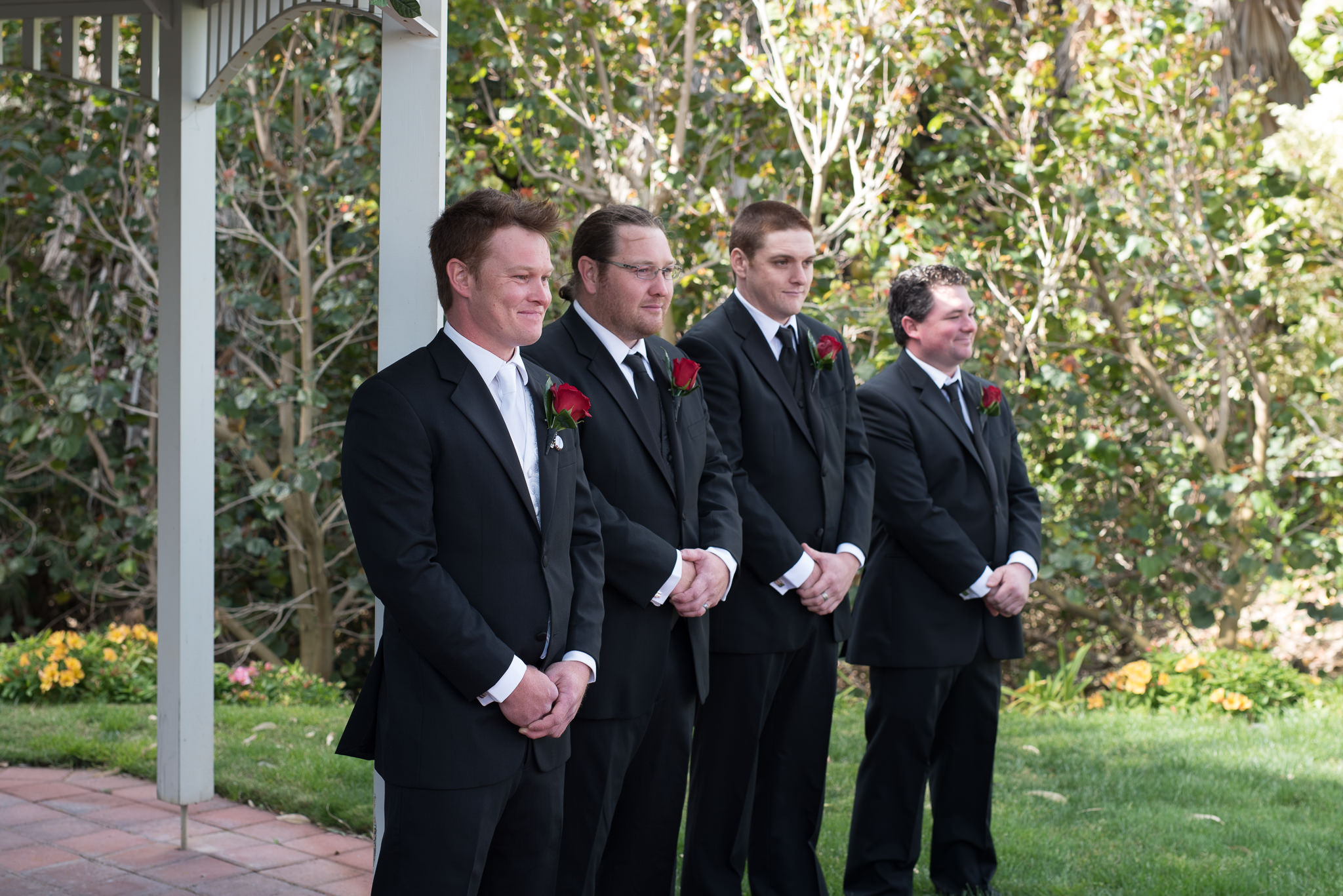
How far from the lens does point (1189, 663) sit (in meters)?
6.48

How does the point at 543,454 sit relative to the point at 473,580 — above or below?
above

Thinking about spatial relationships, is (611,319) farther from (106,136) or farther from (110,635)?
(106,136)

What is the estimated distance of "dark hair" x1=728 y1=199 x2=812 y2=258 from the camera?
3.54 m

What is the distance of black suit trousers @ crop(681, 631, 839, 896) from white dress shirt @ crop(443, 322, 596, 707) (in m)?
0.90

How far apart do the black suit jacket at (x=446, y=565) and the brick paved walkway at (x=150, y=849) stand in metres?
1.53

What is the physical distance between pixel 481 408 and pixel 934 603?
1866 mm

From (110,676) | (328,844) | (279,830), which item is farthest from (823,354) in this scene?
(110,676)

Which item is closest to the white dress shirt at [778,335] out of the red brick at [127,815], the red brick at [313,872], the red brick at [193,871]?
the red brick at [313,872]

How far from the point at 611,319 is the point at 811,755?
138 centimetres

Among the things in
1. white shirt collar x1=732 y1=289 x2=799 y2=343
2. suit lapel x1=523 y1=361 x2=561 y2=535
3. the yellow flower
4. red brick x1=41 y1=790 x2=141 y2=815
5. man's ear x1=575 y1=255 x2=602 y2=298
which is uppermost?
man's ear x1=575 y1=255 x2=602 y2=298

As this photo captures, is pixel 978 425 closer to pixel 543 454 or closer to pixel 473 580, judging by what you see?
pixel 543 454

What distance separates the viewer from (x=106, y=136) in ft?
23.6

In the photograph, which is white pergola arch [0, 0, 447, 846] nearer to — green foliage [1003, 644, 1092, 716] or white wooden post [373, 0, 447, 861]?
white wooden post [373, 0, 447, 861]

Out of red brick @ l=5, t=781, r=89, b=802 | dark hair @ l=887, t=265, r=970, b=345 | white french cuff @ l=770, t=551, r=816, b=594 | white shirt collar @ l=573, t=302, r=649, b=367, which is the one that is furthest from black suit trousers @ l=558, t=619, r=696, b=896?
red brick @ l=5, t=781, r=89, b=802
